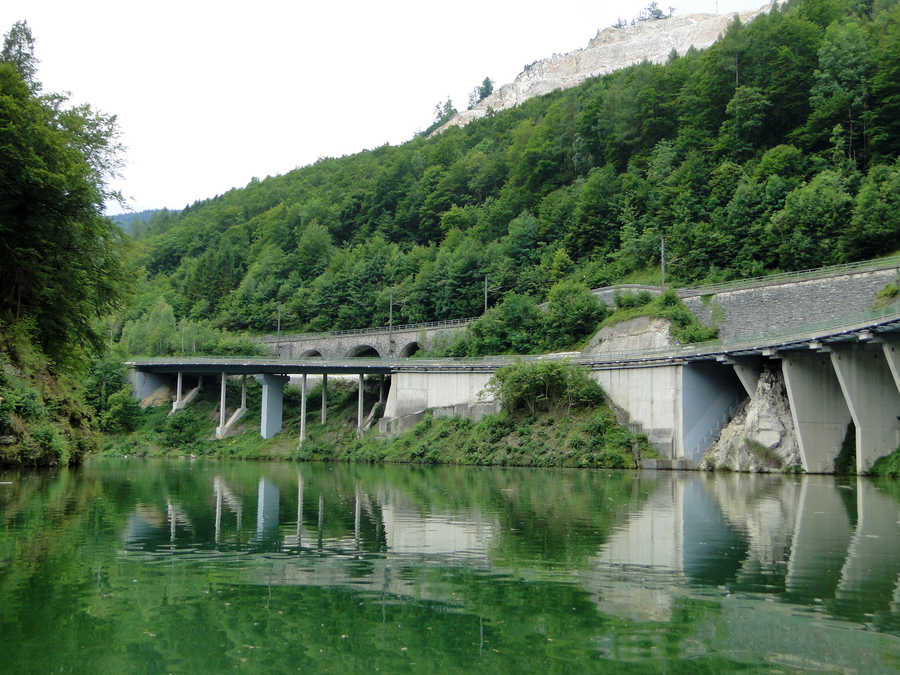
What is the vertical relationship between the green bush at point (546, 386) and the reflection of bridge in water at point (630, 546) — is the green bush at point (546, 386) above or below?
above

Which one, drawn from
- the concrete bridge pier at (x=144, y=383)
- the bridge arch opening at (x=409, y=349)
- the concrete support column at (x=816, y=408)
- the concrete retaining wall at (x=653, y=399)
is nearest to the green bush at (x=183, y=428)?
the concrete bridge pier at (x=144, y=383)

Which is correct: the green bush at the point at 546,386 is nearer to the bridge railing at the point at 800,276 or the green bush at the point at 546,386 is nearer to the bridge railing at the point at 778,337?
the bridge railing at the point at 778,337

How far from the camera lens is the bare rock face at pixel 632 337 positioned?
5519 centimetres

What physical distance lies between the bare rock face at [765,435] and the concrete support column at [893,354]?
738 centimetres

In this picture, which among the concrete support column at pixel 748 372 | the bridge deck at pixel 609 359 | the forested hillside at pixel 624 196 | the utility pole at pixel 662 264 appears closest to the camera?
the bridge deck at pixel 609 359

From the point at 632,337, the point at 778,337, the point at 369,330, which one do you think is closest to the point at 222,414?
the point at 369,330

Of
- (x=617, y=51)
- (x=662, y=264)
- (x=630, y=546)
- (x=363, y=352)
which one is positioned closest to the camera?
(x=630, y=546)

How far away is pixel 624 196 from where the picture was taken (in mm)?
81812

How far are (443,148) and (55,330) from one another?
339 ft

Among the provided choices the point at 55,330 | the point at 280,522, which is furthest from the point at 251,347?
the point at 280,522

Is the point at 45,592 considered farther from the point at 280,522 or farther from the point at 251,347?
the point at 251,347

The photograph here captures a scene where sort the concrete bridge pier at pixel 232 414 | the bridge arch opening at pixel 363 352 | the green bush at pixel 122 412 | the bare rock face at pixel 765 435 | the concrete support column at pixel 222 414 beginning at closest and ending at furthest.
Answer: the bare rock face at pixel 765 435
the concrete support column at pixel 222 414
the concrete bridge pier at pixel 232 414
the green bush at pixel 122 412
the bridge arch opening at pixel 363 352

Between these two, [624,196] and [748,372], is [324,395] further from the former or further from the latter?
[748,372]

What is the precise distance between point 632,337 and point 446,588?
155 feet
